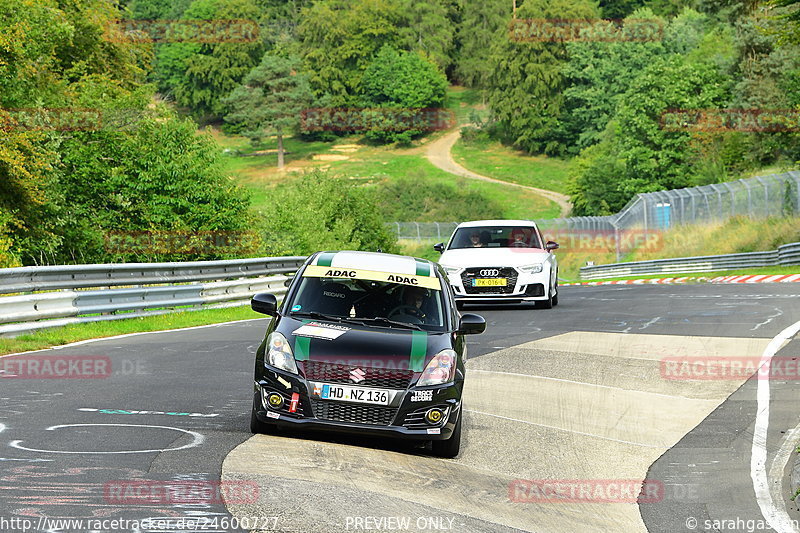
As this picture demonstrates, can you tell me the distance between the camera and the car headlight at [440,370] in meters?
8.40

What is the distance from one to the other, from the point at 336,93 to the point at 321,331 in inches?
5371

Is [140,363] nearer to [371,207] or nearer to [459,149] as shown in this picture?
[371,207]

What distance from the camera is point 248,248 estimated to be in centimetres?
4419

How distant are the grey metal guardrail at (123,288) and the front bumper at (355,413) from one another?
307 inches

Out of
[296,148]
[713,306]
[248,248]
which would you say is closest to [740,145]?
[248,248]

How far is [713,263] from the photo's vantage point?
144ft

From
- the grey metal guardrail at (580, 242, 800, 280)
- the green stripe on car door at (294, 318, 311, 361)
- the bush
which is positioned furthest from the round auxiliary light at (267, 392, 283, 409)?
the bush

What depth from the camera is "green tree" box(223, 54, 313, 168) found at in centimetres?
13338

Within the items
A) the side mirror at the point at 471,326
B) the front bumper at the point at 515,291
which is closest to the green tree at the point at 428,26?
the front bumper at the point at 515,291

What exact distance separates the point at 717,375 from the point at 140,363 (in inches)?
258

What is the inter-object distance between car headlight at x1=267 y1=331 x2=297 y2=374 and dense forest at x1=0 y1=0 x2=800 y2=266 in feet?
57.9
